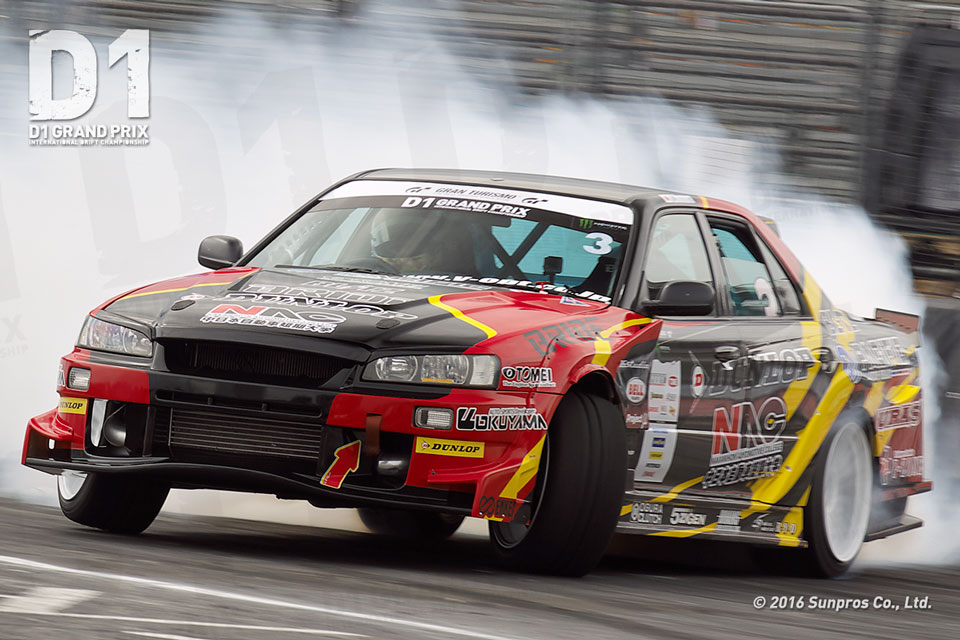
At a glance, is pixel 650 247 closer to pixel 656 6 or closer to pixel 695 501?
pixel 695 501

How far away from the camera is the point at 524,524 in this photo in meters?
5.51

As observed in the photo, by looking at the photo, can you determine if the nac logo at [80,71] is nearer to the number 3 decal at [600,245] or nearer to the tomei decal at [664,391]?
the number 3 decal at [600,245]

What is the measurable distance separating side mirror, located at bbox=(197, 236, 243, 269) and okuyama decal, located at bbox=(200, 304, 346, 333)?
3.75 feet

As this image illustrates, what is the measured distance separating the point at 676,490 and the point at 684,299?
76cm

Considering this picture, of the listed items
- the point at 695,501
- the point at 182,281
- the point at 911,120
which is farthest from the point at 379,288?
the point at 911,120

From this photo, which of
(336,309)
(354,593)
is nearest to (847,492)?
(336,309)

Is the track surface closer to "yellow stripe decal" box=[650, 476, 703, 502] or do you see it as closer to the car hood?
"yellow stripe decal" box=[650, 476, 703, 502]

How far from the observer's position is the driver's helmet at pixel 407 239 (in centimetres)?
636

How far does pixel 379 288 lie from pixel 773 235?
7.86 ft

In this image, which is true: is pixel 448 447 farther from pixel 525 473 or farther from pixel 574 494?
pixel 574 494

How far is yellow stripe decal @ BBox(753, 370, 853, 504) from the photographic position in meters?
6.79

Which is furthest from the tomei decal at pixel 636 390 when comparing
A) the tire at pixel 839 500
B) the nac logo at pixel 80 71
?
the nac logo at pixel 80 71

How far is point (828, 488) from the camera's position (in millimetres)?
7102

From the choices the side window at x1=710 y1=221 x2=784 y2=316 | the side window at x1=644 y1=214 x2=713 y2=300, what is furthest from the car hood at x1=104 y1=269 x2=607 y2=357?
the side window at x1=710 y1=221 x2=784 y2=316
